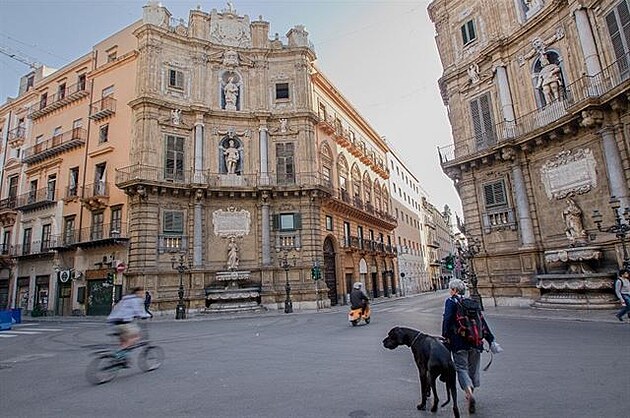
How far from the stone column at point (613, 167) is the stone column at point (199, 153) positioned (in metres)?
20.5

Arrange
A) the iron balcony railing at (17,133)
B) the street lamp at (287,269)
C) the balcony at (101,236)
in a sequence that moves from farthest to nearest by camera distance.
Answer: the iron balcony railing at (17,133) → the balcony at (101,236) → the street lamp at (287,269)

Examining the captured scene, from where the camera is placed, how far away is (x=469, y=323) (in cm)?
466

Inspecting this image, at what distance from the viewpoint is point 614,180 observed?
13992mm

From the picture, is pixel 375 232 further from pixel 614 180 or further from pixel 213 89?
pixel 614 180

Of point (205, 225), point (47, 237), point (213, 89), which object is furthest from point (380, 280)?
point (47, 237)

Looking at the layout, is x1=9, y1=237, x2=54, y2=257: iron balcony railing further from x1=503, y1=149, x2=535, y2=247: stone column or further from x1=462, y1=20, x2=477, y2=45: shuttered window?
x1=462, y1=20, x2=477, y2=45: shuttered window

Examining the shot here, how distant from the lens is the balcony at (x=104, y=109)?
2603 cm

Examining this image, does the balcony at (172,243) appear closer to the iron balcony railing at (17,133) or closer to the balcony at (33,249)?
the balcony at (33,249)

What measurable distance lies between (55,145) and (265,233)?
18073 mm

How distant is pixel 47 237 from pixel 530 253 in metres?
30.7

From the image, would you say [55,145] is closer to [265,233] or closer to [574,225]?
[265,233]

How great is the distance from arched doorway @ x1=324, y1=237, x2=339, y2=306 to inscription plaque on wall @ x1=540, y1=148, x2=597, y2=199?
15148 mm

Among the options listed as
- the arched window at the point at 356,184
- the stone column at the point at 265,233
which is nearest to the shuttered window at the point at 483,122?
the stone column at the point at 265,233

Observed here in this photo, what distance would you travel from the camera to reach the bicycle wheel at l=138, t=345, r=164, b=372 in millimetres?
7484
